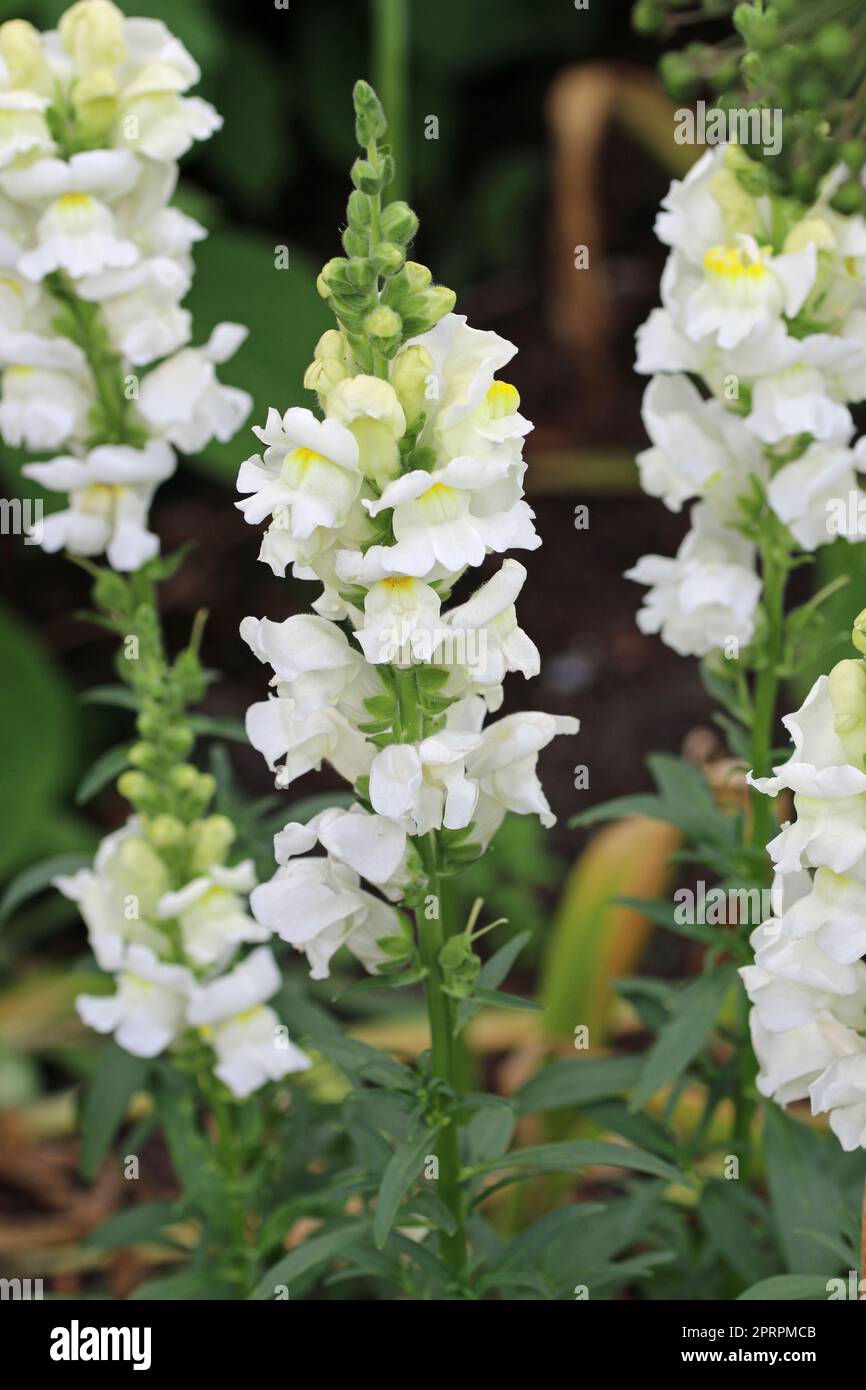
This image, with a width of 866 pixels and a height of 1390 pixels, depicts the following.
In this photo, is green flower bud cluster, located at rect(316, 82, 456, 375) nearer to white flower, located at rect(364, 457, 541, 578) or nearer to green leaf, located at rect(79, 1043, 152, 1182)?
white flower, located at rect(364, 457, 541, 578)

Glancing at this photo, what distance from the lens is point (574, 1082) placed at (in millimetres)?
2672

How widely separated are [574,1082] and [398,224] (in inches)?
54.1

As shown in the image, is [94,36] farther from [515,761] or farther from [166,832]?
[515,761]

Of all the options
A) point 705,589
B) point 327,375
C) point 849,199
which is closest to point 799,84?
point 849,199

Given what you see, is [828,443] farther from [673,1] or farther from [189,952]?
[189,952]

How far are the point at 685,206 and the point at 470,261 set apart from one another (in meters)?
3.88

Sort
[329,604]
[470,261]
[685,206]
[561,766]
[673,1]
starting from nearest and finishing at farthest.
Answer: [329,604]
[685,206]
[673,1]
[561,766]
[470,261]

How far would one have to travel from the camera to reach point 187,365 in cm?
279

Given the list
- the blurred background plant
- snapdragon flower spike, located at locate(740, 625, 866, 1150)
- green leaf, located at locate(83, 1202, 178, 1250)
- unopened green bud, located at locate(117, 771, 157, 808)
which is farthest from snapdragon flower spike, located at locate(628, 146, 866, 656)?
green leaf, located at locate(83, 1202, 178, 1250)

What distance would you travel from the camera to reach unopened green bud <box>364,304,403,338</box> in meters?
1.88

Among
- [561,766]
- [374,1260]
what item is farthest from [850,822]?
[561,766]

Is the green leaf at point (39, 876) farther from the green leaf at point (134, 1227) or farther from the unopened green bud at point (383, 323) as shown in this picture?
the unopened green bud at point (383, 323)

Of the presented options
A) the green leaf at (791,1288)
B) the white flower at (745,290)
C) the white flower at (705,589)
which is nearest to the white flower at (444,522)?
the white flower at (745,290)

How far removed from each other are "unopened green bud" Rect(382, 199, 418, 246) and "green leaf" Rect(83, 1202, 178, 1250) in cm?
171
